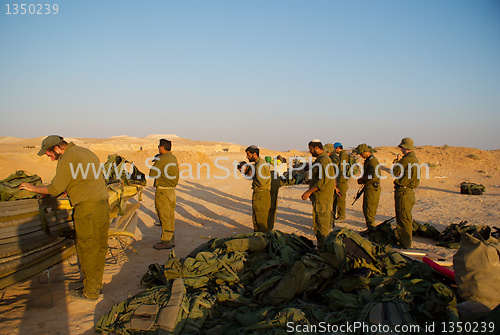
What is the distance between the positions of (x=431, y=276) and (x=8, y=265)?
16.5 ft

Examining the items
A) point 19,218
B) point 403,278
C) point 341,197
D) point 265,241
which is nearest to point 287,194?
point 341,197

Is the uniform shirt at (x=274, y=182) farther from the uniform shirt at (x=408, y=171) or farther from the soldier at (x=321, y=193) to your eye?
the uniform shirt at (x=408, y=171)

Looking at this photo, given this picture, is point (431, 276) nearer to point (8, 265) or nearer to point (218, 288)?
point (218, 288)

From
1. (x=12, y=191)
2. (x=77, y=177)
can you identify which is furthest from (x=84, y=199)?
(x=12, y=191)

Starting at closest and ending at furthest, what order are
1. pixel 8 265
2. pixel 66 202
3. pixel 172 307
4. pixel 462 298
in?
1. pixel 462 298
2. pixel 172 307
3. pixel 8 265
4. pixel 66 202

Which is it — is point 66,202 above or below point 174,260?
above

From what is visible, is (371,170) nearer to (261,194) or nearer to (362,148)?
(362,148)

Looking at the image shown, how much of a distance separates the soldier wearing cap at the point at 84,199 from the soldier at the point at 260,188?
10.1 ft

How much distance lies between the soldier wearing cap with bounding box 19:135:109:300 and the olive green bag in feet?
13.9

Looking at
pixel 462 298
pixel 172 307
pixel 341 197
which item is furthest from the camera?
pixel 341 197

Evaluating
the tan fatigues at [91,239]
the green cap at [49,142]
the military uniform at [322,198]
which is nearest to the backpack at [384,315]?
the military uniform at [322,198]

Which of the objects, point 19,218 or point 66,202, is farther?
point 66,202

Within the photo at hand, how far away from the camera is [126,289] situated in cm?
453

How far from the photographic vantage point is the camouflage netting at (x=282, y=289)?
3.10 m
